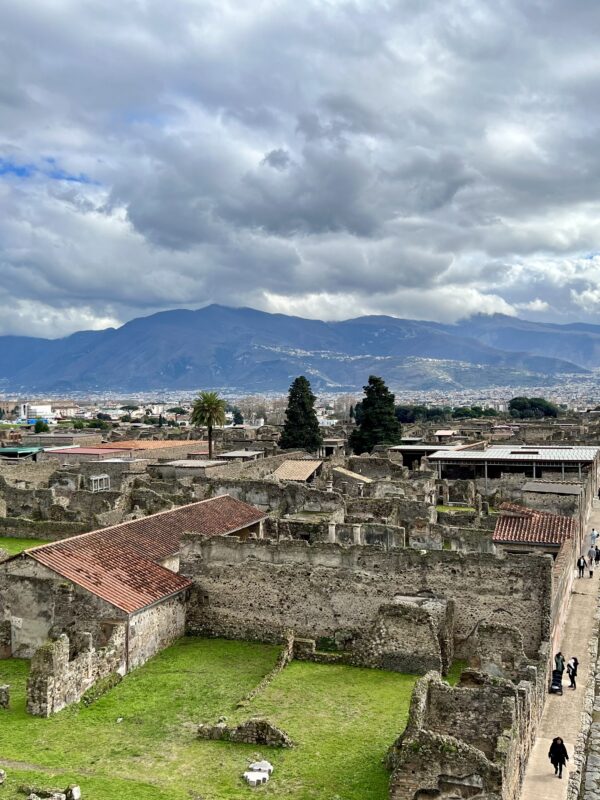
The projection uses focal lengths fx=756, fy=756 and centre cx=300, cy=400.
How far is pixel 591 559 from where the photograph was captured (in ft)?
110

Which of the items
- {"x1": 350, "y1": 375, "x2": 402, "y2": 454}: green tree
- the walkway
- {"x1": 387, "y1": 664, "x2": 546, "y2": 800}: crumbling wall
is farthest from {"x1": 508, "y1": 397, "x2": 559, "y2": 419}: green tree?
{"x1": 387, "y1": 664, "x2": 546, "y2": 800}: crumbling wall

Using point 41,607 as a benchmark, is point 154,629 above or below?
below

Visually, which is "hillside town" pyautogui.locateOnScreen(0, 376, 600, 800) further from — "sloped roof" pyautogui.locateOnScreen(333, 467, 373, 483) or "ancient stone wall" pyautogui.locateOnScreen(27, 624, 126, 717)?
"sloped roof" pyautogui.locateOnScreen(333, 467, 373, 483)

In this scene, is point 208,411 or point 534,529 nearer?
point 534,529

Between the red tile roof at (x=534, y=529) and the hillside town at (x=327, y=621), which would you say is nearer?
the hillside town at (x=327, y=621)

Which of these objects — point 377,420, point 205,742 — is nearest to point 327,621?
point 205,742

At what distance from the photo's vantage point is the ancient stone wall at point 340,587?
20.5 meters

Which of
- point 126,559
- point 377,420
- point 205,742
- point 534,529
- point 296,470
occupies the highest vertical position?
point 377,420

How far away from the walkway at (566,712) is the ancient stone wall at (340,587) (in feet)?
5.49

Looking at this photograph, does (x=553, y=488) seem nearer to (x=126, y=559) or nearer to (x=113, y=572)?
(x=126, y=559)

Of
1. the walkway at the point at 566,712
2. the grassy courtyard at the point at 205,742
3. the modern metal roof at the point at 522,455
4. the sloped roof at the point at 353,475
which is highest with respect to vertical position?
the modern metal roof at the point at 522,455

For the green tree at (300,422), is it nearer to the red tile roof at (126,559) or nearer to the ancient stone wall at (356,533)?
the ancient stone wall at (356,533)

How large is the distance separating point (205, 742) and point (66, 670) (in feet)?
12.7

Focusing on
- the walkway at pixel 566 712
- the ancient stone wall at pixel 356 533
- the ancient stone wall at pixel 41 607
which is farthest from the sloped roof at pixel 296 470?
the ancient stone wall at pixel 41 607
